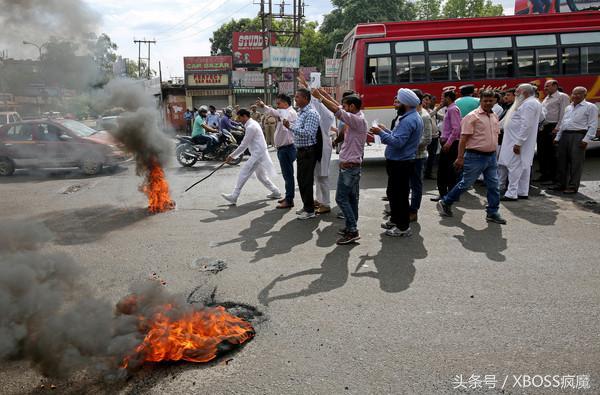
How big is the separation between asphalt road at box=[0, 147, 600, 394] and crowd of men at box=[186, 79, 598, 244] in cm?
41

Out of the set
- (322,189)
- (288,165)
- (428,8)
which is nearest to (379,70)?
(288,165)

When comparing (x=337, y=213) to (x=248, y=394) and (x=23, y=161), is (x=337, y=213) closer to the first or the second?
(x=248, y=394)

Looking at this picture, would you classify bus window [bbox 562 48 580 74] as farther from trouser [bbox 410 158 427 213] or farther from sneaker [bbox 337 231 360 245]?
sneaker [bbox 337 231 360 245]

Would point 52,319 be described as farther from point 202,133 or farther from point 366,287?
point 202,133

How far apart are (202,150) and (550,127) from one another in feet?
28.7

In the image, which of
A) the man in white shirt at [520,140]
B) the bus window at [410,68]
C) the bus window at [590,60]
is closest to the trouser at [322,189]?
the man in white shirt at [520,140]

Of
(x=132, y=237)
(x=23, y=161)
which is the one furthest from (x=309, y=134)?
(x=23, y=161)

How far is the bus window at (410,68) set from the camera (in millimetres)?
11531

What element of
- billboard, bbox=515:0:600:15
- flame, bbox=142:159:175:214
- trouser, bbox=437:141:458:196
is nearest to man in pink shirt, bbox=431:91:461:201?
trouser, bbox=437:141:458:196

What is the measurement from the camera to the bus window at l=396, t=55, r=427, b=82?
11531 millimetres

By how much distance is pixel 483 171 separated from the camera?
20.1 feet

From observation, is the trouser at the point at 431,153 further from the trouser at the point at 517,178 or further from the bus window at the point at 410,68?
the bus window at the point at 410,68

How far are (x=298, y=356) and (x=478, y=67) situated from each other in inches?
423

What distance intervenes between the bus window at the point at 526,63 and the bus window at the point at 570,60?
0.87m
